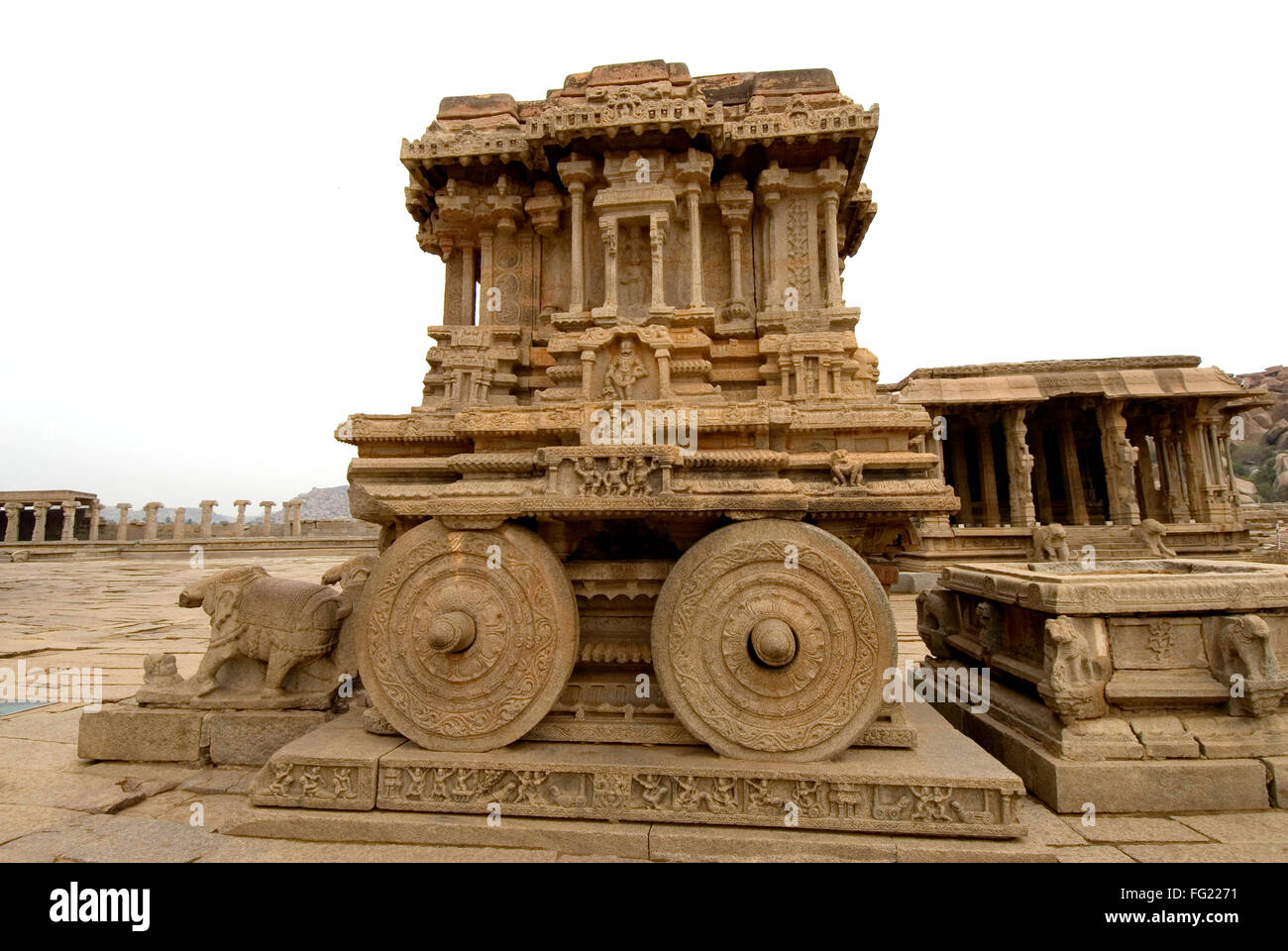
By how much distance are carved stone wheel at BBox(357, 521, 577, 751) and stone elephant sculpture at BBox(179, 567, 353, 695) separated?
3.40 ft

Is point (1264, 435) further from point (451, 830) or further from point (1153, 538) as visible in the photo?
point (451, 830)

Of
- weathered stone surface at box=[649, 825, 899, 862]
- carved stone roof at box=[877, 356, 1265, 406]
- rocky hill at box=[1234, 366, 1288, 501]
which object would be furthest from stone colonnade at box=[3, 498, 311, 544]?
rocky hill at box=[1234, 366, 1288, 501]

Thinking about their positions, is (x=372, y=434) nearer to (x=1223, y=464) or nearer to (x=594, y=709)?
(x=594, y=709)

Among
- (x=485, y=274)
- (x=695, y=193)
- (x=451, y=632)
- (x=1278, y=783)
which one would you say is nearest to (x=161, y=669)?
(x=451, y=632)

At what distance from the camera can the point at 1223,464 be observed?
74.6 feet

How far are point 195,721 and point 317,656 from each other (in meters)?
0.90

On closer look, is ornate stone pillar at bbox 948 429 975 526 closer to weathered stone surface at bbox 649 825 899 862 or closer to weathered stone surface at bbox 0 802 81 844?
weathered stone surface at bbox 649 825 899 862

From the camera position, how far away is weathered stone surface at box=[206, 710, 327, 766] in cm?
446

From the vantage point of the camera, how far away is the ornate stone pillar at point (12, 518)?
98.8 feet

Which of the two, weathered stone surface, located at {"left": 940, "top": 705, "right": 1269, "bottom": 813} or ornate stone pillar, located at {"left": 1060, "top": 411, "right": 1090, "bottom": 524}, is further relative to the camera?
ornate stone pillar, located at {"left": 1060, "top": 411, "right": 1090, "bottom": 524}

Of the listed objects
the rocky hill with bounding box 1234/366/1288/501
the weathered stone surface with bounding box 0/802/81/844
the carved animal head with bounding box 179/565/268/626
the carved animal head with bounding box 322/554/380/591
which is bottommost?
the weathered stone surface with bounding box 0/802/81/844

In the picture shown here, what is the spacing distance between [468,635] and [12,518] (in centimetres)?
3929
